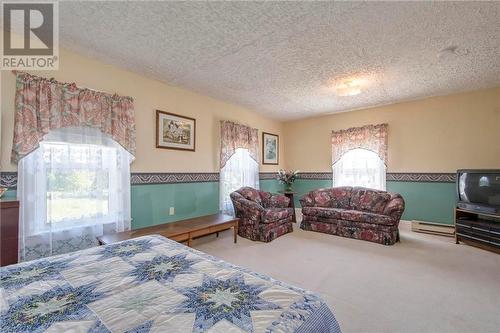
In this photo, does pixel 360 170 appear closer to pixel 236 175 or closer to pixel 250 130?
pixel 250 130

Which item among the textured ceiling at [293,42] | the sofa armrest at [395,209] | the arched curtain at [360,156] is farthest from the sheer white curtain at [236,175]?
the sofa armrest at [395,209]

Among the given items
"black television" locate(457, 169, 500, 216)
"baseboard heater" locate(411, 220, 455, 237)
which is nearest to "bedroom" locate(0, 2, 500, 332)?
"baseboard heater" locate(411, 220, 455, 237)

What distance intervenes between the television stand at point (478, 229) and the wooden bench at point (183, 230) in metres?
3.57

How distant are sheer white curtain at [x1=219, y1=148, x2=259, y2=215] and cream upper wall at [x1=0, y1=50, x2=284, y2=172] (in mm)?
366

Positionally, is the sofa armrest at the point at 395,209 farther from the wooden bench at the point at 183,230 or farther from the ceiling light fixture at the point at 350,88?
the wooden bench at the point at 183,230

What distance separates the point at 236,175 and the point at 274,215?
53.9 inches

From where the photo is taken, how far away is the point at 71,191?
106 inches

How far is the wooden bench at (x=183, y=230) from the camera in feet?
9.02

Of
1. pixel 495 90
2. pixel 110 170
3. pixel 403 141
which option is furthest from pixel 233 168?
pixel 495 90

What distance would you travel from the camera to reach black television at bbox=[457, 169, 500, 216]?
3.26m

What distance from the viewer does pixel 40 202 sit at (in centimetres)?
246

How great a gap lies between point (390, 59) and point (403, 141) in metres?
2.37

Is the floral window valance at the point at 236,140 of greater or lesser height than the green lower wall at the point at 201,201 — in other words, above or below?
above

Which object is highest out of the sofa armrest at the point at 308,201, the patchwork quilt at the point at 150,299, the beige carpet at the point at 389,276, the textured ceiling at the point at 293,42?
the textured ceiling at the point at 293,42
